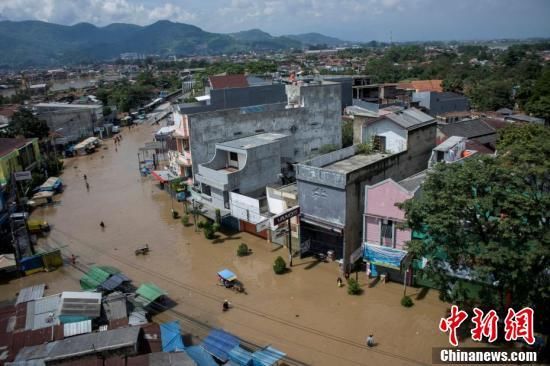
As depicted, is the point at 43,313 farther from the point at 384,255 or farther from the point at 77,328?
the point at 384,255

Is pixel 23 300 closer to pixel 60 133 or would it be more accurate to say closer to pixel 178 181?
pixel 178 181

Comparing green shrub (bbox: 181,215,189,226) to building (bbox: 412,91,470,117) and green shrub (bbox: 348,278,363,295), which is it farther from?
building (bbox: 412,91,470,117)

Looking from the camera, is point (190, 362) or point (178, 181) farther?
point (178, 181)

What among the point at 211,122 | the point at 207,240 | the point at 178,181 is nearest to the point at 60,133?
the point at 178,181

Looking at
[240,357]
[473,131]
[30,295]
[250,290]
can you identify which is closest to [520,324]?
[240,357]

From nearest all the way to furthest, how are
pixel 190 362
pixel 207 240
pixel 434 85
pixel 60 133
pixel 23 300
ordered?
pixel 190 362 → pixel 23 300 → pixel 207 240 → pixel 60 133 → pixel 434 85

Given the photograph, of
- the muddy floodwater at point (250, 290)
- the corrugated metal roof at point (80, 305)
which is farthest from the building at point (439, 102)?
the corrugated metal roof at point (80, 305)

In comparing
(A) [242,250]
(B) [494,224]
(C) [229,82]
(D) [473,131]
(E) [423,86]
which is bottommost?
(A) [242,250]
